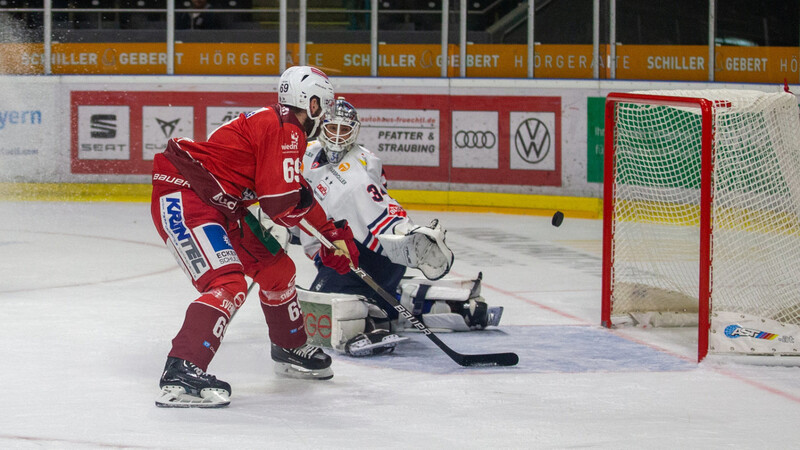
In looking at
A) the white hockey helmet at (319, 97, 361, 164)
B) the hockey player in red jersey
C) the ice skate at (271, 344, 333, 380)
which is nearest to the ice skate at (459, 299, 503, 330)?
the white hockey helmet at (319, 97, 361, 164)

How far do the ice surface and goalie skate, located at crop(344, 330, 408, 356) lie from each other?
5 cm

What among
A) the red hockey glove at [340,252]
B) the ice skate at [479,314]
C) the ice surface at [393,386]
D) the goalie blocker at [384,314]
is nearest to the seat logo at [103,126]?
Result: the ice surface at [393,386]

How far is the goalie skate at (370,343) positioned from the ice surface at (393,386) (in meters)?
0.05

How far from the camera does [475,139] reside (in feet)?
31.8

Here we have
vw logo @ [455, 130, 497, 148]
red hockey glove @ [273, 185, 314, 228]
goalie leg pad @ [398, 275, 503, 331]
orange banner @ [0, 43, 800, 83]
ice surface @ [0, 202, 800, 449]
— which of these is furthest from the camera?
orange banner @ [0, 43, 800, 83]

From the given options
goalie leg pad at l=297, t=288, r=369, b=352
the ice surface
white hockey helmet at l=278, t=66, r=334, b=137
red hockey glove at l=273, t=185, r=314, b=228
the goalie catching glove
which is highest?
white hockey helmet at l=278, t=66, r=334, b=137

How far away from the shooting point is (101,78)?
1015cm

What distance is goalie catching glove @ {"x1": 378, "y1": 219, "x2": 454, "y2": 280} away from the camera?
13.6 ft

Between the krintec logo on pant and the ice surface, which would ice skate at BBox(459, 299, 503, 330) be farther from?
the krintec logo on pant

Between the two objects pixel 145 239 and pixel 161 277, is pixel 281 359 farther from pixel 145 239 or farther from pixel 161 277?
pixel 145 239

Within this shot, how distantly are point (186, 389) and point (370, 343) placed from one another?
3.19 ft

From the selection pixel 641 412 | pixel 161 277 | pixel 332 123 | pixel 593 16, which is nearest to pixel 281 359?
pixel 332 123

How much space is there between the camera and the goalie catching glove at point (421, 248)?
4156mm

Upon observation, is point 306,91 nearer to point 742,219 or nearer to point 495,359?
point 495,359
